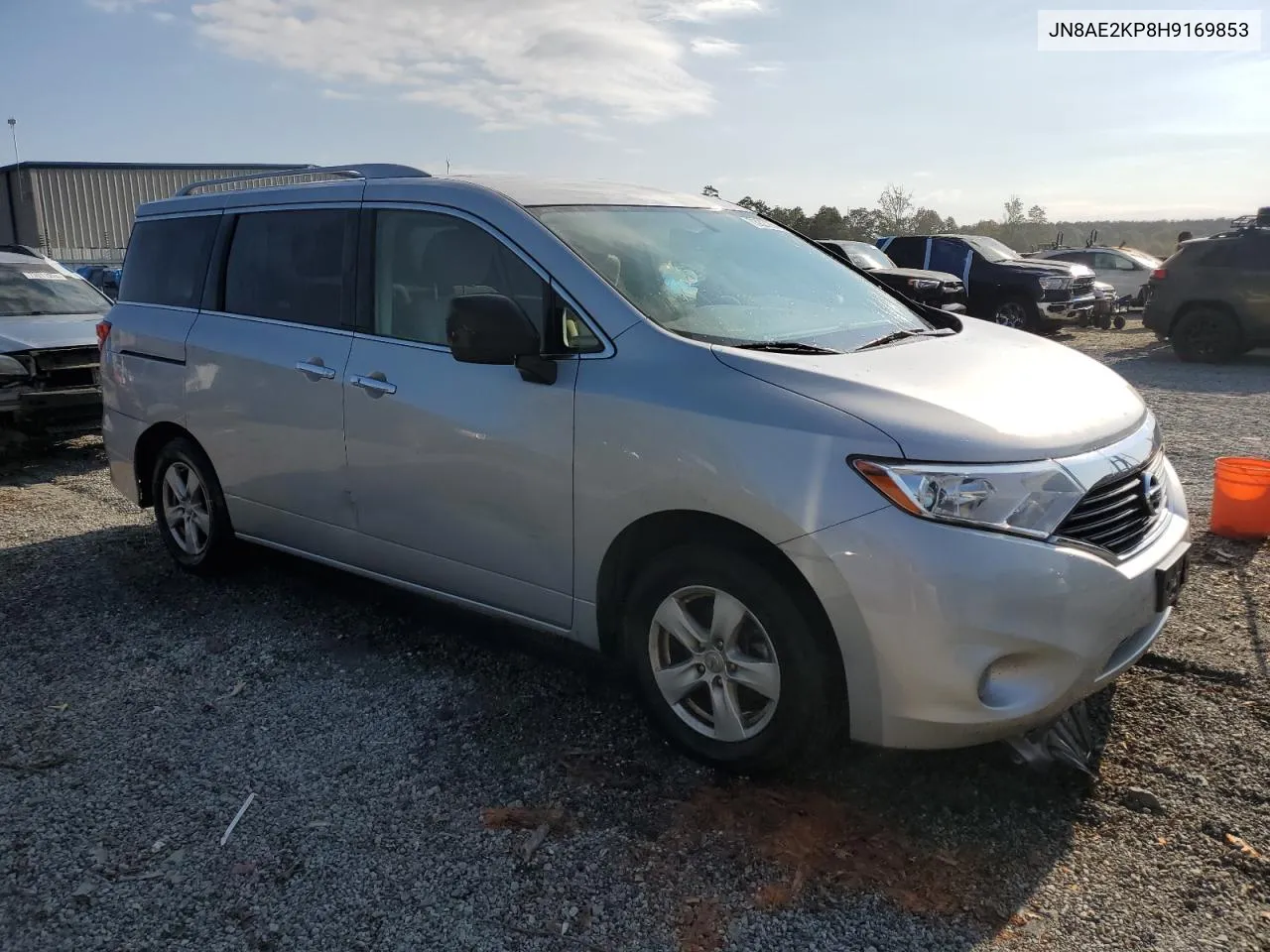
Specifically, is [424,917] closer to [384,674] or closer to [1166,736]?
[384,674]

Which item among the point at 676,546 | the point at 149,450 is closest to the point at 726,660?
the point at 676,546

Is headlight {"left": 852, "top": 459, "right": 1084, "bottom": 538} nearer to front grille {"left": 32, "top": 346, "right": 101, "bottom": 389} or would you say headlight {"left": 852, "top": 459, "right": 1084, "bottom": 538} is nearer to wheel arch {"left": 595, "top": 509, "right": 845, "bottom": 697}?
wheel arch {"left": 595, "top": 509, "right": 845, "bottom": 697}

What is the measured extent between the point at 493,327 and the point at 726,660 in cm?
131

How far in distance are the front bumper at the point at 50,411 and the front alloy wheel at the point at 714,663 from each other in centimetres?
712

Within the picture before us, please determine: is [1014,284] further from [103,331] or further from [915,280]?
[103,331]

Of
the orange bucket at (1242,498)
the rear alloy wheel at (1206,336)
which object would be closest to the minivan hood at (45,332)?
the orange bucket at (1242,498)

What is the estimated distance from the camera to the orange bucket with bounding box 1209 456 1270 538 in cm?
514

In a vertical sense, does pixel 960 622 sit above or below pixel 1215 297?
below

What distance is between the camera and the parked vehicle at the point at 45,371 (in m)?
8.26

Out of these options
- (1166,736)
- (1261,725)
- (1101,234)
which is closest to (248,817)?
(1166,736)

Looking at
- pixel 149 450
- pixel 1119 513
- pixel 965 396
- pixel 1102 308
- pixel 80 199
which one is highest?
pixel 80 199

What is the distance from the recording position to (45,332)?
8.76 m

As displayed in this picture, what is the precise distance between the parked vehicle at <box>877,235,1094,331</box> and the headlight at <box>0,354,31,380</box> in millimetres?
13321

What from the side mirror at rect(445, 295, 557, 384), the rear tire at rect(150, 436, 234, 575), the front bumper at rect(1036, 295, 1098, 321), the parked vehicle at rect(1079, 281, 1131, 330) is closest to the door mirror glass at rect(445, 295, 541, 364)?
the side mirror at rect(445, 295, 557, 384)
